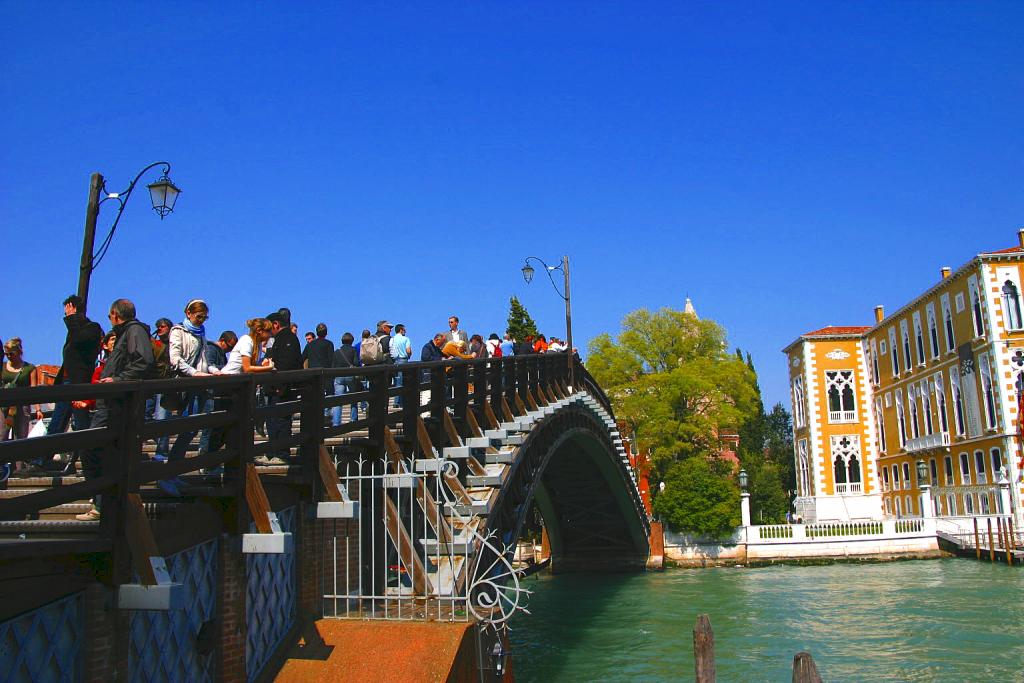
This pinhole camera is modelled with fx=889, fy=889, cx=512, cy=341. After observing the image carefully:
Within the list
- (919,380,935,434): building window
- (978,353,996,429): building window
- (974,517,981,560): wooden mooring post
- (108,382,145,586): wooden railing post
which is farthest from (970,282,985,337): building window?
(108,382,145,586): wooden railing post

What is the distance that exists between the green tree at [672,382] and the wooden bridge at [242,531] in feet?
86.2

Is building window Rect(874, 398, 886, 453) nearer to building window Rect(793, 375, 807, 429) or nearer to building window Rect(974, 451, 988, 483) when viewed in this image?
building window Rect(793, 375, 807, 429)

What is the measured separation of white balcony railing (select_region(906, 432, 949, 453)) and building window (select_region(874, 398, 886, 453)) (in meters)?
3.70

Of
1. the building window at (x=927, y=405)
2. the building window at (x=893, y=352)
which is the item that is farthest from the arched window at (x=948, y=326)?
the building window at (x=893, y=352)

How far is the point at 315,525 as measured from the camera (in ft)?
24.1

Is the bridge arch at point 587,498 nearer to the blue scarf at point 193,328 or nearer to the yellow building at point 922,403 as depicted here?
the blue scarf at point 193,328

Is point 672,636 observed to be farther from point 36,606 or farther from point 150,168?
point 36,606

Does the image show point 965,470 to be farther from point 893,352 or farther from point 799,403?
point 799,403

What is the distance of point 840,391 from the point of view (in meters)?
44.2

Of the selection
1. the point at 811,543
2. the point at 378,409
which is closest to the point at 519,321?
the point at 811,543

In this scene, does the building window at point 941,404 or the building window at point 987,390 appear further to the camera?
the building window at point 941,404

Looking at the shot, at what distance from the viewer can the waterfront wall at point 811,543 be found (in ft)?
100

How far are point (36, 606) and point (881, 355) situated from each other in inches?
1701

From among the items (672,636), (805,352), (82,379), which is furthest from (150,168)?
(805,352)
